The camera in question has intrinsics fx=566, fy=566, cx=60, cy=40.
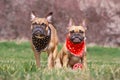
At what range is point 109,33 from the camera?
23078 millimetres

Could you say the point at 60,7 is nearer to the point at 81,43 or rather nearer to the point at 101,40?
the point at 101,40

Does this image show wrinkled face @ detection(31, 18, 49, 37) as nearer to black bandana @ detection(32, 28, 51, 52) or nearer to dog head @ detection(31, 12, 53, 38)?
dog head @ detection(31, 12, 53, 38)

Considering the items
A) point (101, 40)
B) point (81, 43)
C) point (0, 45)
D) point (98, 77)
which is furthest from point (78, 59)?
point (101, 40)

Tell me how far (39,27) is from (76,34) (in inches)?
27.0

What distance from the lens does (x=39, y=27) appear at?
31.9 feet

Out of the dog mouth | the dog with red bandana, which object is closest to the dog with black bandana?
the dog with red bandana

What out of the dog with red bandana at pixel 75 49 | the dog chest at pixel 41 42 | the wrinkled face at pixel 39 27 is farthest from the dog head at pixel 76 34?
the dog chest at pixel 41 42

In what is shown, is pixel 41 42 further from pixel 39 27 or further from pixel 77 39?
pixel 77 39

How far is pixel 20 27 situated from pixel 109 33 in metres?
3.63

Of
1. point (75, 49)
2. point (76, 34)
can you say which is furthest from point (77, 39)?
point (75, 49)

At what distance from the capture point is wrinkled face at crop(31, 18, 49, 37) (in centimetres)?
967

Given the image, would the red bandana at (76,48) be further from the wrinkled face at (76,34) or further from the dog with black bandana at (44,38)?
the dog with black bandana at (44,38)

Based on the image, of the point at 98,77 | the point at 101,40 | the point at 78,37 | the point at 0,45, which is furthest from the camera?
the point at 101,40

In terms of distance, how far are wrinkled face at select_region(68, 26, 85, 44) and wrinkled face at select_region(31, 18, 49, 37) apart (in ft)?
1.55
